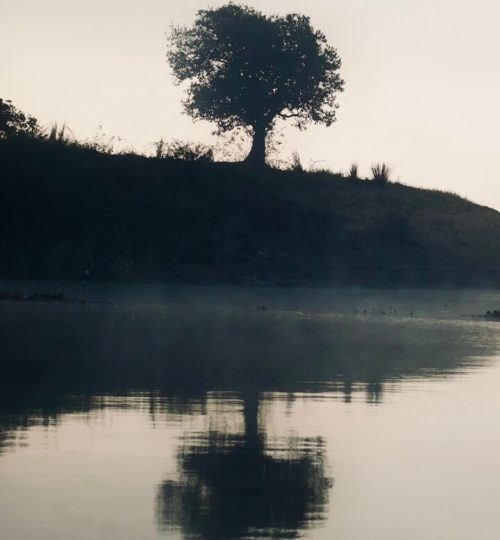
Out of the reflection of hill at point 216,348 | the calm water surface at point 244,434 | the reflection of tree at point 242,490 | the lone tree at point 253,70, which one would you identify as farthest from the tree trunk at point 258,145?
the reflection of tree at point 242,490

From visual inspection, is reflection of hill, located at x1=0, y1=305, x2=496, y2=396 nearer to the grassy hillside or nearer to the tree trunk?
the grassy hillside

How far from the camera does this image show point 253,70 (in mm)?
56438

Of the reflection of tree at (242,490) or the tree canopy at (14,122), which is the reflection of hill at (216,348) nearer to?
the reflection of tree at (242,490)

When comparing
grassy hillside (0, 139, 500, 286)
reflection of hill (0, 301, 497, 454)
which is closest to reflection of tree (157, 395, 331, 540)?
reflection of hill (0, 301, 497, 454)

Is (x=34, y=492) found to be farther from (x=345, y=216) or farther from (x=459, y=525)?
(x=345, y=216)

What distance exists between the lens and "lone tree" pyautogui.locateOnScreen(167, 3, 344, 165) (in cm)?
5600

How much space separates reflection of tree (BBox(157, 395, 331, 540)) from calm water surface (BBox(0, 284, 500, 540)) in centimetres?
2

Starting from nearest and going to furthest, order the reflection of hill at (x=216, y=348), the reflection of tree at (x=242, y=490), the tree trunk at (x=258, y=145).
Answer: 1. the reflection of tree at (x=242, y=490)
2. the reflection of hill at (x=216, y=348)
3. the tree trunk at (x=258, y=145)

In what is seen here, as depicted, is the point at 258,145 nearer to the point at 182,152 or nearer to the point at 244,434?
the point at 182,152

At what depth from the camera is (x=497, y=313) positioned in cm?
2825

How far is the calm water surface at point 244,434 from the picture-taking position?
753cm

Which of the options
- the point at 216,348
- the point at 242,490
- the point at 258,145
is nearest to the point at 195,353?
the point at 216,348

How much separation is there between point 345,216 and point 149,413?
107 ft

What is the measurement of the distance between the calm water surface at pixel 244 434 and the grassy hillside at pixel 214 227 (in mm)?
13994
